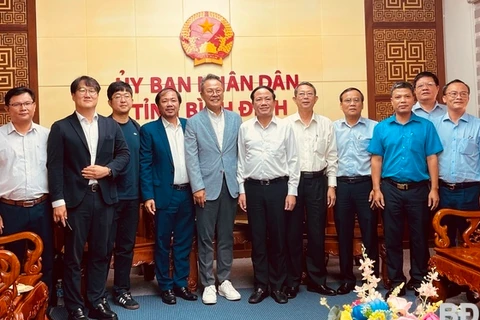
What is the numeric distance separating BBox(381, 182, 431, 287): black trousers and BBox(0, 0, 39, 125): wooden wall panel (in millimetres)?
3152

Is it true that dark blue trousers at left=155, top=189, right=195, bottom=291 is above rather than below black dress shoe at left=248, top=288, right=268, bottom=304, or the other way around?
above

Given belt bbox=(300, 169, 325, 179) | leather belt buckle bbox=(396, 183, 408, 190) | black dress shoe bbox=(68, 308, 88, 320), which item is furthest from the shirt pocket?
black dress shoe bbox=(68, 308, 88, 320)

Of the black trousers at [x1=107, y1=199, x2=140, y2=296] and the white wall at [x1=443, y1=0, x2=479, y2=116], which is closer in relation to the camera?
the black trousers at [x1=107, y1=199, x2=140, y2=296]

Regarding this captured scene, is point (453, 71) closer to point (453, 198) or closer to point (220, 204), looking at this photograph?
point (453, 198)

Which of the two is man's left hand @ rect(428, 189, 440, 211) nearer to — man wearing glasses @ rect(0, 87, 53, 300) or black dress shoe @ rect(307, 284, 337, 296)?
black dress shoe @ rect(307, 284, 337, 296)

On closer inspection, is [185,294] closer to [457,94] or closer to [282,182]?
[282,182]

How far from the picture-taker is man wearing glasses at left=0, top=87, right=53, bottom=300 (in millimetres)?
3094

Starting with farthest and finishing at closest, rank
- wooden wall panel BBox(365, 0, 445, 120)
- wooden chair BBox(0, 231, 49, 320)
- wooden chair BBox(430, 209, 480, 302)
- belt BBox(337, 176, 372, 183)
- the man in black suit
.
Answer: wooden wall panel BBox(365, 0, 445, 120)
belt BBox(337, 176, 372, 183)
the man in black suit
wooden chair BBox(430, 209, 480, 302)
wooden chair BBox(0, 231, 49, 320)

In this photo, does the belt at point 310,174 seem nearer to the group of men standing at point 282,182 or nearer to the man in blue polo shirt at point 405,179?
the group of men standing at point 282,182

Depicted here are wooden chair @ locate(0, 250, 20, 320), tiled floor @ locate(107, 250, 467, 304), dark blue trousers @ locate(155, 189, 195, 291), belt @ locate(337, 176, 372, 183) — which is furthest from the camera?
tiled floor @ locate(107, 250, 467, 304)

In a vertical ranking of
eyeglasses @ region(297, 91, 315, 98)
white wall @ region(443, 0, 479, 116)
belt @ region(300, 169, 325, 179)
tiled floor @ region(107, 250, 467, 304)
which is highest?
white wall @ region(443, 0, 479, 116)

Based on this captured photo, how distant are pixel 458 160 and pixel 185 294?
2030mm

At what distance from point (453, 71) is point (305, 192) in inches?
95.3

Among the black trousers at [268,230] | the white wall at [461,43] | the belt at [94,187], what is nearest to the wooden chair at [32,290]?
the belt at [94,187]
